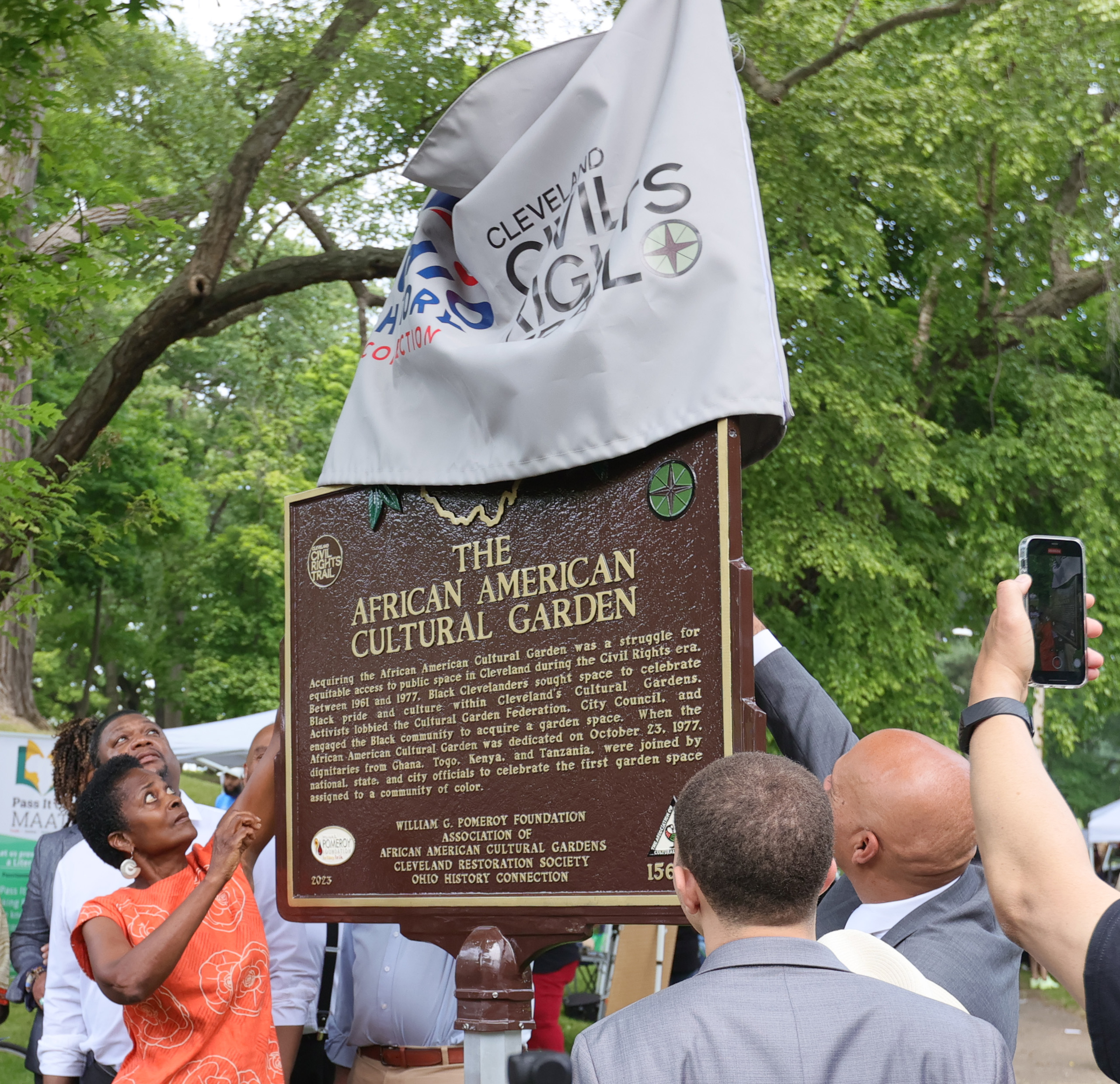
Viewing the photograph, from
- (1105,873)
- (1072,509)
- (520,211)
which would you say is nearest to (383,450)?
(520,211)

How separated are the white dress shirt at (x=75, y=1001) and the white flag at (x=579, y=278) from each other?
1501 mm

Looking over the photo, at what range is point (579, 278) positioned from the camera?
10.7 ft

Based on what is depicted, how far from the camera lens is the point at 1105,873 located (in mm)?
19312

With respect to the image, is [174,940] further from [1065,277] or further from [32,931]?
[1065,277]

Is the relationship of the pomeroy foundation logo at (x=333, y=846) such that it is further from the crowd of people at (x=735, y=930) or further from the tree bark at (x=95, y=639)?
the tree bark at (x=95, y=639)

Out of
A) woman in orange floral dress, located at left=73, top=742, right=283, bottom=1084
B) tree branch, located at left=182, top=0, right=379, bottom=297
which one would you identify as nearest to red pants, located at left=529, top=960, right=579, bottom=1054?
woman in orange floral dress, located at left=73, top=742, right=283, bottom=1084

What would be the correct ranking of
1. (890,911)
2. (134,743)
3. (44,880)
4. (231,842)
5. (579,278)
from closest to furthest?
(890,911)
(231,842)
(579,278)
(134,743)
(44,880)

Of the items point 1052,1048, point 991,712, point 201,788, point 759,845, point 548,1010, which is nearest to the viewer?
point 991,712

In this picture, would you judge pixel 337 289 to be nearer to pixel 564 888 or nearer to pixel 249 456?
pixel 249 456

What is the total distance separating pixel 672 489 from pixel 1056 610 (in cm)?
106

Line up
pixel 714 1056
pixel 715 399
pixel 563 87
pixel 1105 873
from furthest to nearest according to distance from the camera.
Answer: pixel 1105 873, pixel 563 87, pixel 715 399, pixel 714 1056

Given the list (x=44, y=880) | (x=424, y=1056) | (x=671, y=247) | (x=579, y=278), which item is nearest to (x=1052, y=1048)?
(x=424, y=1056)

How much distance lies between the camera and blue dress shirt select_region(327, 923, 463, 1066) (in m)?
4.02

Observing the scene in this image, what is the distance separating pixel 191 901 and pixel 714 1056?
173 cm
